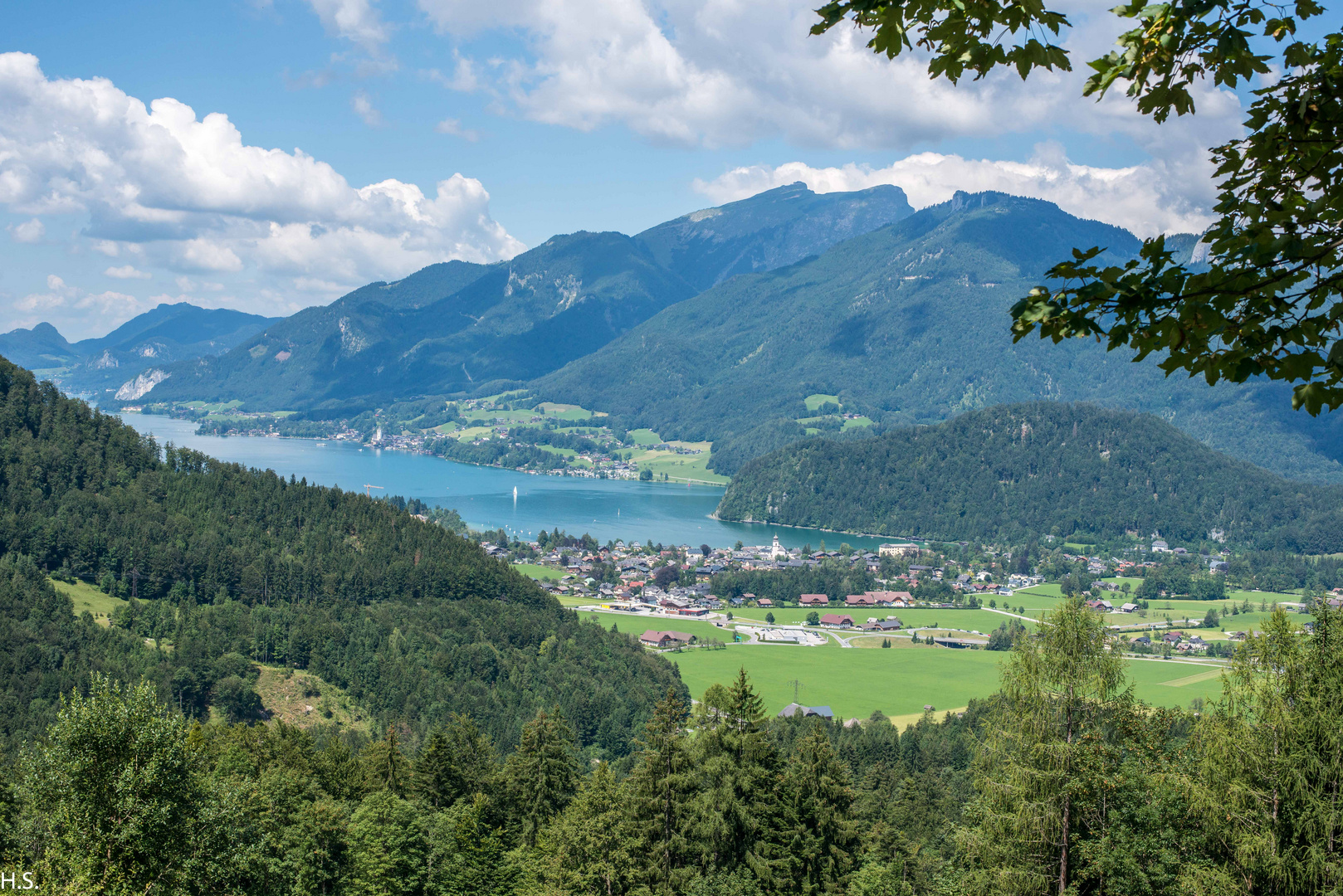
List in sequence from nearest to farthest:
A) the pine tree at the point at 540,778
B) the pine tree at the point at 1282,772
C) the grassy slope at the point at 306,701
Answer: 1. the pine tree at the point at 1282,772
2. the pine tree at the point at 540,778
3. the grassy slope at the point at 306,701

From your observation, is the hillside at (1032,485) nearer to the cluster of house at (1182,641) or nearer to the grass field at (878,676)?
the cluster of house at (1182,641)

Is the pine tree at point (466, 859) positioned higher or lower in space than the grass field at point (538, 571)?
higher

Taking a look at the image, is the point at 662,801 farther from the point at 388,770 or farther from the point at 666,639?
the point at 666,639

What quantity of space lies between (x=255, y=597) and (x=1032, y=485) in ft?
450

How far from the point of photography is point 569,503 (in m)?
162

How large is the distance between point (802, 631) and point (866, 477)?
3511 inches

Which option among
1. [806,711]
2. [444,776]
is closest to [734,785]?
[444,776]

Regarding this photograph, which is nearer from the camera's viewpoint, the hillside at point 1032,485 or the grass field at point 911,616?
the grass field at point 911,616

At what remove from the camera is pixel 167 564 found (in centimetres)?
6481

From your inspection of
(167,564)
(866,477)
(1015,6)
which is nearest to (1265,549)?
(866,477)

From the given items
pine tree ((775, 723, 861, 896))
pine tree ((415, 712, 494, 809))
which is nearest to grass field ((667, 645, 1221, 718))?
pine tree ((415, 712, 494, 809))

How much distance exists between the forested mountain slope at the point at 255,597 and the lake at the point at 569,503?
49287 mm

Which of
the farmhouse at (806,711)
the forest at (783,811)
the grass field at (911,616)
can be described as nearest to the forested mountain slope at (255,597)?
the farmhouse at (806,711)

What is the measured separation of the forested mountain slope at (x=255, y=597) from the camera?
51406mm
